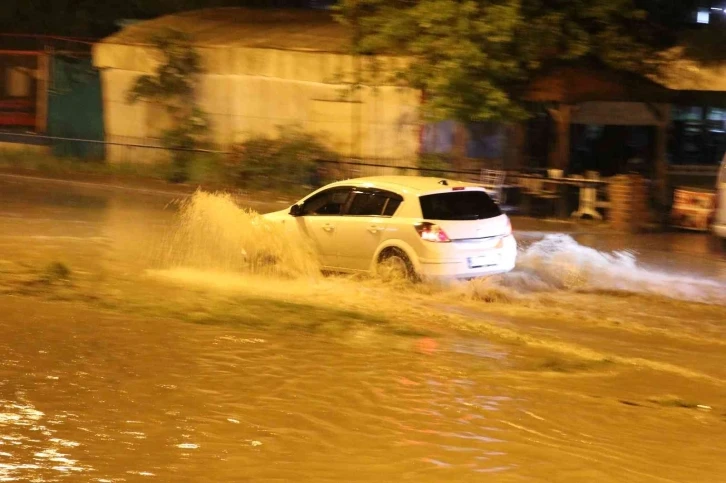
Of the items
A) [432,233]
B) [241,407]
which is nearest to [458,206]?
[432,233]

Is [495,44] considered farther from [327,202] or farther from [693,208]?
[327,202]

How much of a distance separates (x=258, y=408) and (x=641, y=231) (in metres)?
12.6

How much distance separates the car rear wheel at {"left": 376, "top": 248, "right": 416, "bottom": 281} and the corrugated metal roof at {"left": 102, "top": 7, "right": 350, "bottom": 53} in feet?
36.6

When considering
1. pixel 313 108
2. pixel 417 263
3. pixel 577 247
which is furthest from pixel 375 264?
pixel 313 108

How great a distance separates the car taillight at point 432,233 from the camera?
13073 mm

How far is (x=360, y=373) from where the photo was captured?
959 centimetres

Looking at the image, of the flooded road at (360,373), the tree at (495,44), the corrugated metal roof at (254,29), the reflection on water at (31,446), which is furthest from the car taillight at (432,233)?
the corrugated metal roof at (254,29)

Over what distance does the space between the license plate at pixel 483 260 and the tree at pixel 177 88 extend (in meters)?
14.8

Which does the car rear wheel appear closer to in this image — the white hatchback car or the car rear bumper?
the white hatchback car

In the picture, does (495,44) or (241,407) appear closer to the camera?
(241,407)

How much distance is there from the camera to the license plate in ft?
43.7

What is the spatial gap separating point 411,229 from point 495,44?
8397 mm

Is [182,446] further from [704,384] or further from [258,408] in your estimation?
[704,384]

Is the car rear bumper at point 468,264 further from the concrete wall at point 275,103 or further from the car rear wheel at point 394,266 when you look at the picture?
the concrete wall at point 275,103
